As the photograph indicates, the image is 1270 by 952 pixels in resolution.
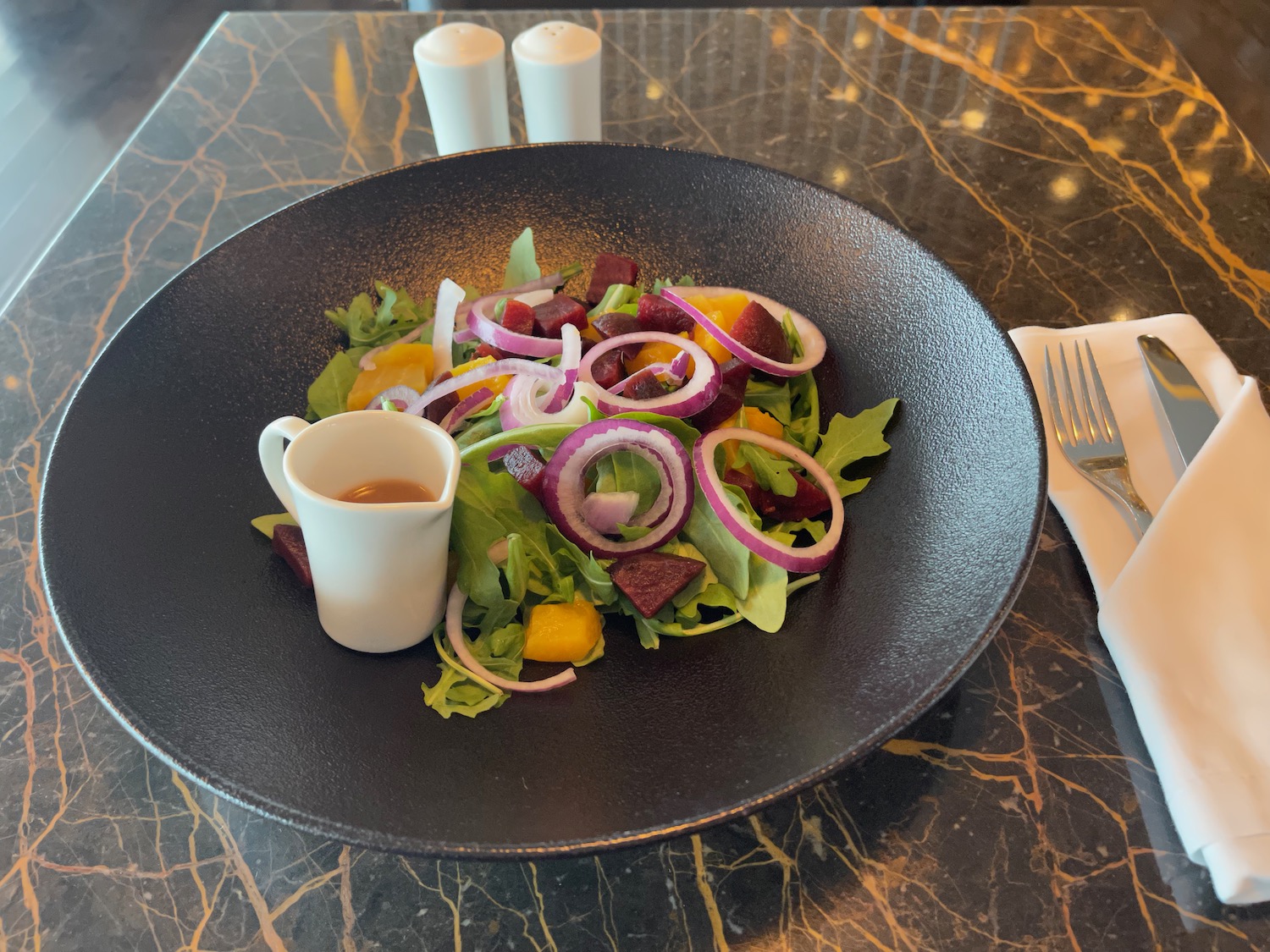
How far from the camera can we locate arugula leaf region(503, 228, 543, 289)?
58.8 inches

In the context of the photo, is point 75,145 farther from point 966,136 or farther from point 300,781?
point 300,781

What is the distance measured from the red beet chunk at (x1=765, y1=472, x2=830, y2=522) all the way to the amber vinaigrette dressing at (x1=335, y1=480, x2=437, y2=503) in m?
0.44

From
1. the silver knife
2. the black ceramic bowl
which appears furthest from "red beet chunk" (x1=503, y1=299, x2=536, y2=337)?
the silver knife

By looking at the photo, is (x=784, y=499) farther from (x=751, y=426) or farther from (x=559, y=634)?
(x=559, y=634)

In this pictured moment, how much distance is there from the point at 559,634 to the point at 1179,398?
1005 mm

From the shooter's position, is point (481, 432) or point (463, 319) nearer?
point (481, 432)

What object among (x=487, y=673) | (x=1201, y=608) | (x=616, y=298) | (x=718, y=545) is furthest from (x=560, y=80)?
(x=1201, y=608)

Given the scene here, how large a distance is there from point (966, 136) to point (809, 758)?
170cm

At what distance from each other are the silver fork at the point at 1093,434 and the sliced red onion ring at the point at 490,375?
753 millimetres

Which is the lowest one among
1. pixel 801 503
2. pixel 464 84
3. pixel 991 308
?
pixel 991 308

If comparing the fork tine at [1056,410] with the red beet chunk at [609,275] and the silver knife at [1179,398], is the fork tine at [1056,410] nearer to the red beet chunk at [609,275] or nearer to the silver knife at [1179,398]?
the silver knife at [1179,398]

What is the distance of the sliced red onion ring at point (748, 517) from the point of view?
1.07 meters

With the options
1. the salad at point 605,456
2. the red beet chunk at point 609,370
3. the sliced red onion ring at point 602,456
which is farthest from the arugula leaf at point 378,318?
the sliced red onion ring at point 602,456

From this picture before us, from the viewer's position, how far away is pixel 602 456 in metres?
1.14
